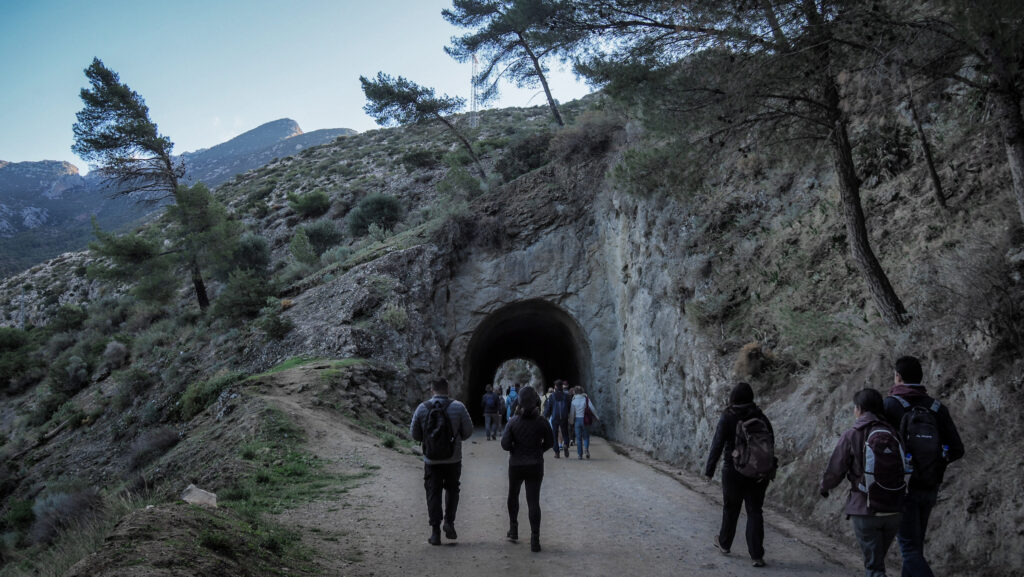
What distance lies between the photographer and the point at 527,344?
29.6m

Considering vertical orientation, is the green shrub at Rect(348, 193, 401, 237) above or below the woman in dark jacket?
above

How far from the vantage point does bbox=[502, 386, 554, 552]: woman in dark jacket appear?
590cm

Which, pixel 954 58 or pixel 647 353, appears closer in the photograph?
pixel 954 58

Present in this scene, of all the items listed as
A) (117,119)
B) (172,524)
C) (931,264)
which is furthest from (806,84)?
(117,119)

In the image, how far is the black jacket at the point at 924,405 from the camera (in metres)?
4.19

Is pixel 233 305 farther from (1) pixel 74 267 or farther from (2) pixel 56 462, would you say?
(1) pixel 74 267

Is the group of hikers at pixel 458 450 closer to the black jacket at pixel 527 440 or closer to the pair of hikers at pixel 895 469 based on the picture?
the black jacket at pixel 527 440

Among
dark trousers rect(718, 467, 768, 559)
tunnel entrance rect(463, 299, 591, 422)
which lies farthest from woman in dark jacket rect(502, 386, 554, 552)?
tunnel entrance rect(463, 299, 591, 422)

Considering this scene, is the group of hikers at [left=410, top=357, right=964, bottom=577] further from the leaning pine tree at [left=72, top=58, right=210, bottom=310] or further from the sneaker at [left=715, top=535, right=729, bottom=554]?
the leaning pine tree at [left=72, top=58, right=210, bottom=310]

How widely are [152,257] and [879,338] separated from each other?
2532 cm

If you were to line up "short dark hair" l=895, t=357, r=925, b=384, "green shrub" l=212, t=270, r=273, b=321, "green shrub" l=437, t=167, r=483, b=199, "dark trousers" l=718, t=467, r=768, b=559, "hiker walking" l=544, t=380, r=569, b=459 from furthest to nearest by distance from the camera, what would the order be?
"green shrub" l=437, t=167, r=483, b=199
"green shrub" l=212, t=270, r=273, b=321
"hiker walking" l=544, t=380, r=569, b=459
"dark trousers" l=718, t=467, r=768, b=559
"short dark hair" l=895, t=357, r=925, b=384

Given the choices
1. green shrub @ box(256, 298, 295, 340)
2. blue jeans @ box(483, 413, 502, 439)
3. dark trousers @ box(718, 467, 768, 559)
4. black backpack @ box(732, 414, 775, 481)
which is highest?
green shrub @ box(256, 298, 295, 340)

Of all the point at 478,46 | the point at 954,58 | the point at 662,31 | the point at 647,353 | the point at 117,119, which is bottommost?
the point at 647,353

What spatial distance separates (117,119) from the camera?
2459 centimetres
